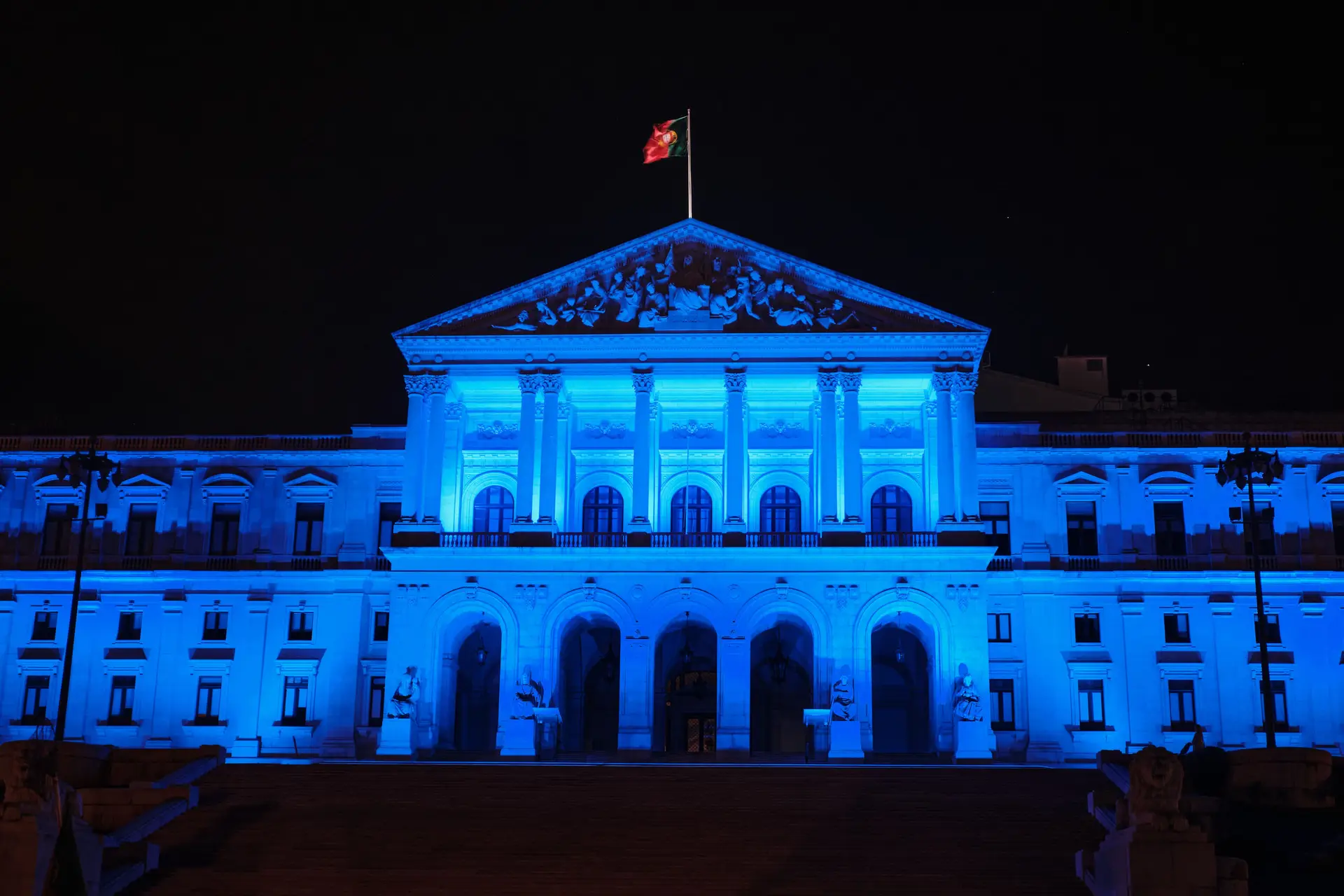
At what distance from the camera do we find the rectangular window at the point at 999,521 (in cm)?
5384

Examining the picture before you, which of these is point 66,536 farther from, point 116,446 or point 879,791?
point 879,791

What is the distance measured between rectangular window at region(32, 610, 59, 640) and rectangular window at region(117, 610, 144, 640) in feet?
7.48

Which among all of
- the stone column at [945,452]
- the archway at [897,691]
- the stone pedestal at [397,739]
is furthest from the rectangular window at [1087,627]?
the stone pedestal at [397,739]

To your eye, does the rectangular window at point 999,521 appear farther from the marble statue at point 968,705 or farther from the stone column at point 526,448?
the stone column at point 526,448

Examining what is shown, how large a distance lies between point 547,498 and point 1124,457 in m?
21.7

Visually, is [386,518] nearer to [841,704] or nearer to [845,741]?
[841,704]

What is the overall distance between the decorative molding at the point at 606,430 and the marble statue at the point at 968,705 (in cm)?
1517

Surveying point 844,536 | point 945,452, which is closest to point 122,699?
point 844,536

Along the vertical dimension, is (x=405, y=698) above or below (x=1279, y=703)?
below

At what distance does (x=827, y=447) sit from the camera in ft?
163

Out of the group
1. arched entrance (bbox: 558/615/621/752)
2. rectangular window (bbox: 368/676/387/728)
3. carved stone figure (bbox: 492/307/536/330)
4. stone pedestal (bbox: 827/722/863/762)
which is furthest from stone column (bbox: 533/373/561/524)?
stone pedestal (bbox: 827/722/863/762)

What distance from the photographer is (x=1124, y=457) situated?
54.3 m

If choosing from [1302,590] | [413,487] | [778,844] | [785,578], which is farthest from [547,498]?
[1302,590]

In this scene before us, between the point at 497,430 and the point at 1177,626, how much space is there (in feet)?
83.9
